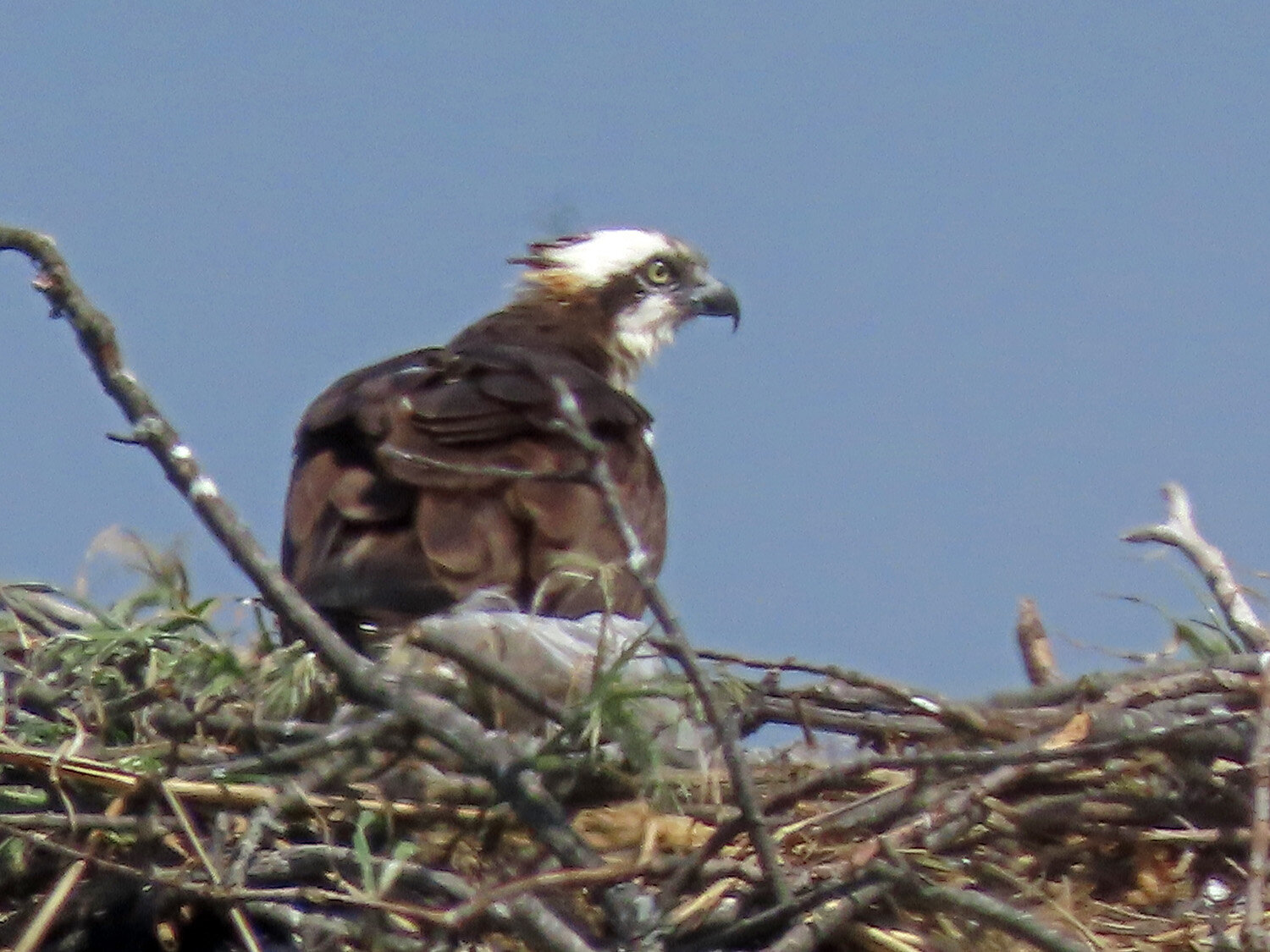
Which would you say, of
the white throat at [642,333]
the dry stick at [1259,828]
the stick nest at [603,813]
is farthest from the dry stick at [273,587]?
the white throat at [642,333]

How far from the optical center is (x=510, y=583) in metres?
5.20

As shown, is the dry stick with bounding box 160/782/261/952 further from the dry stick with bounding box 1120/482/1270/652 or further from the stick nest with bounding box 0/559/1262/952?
the dry stick with bounding box 1120/482/1270/652

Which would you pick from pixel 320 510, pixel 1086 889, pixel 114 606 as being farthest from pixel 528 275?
pixel 1086 889

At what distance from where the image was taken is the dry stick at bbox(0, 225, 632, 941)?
337 centimetres

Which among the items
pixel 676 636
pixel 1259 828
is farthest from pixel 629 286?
pixel 676 636

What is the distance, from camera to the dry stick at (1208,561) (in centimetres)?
462

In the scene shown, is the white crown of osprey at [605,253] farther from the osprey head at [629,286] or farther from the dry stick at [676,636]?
the dry stick at [676,636]

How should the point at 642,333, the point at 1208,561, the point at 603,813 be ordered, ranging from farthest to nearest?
the point at 642,333 < the point at 1208,561 < the point at 603,813

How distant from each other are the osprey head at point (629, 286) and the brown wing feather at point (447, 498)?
224 centimetres

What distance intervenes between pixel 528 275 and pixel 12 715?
4606 mm

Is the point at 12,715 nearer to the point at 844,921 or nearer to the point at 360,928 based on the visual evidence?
the point at 360,928

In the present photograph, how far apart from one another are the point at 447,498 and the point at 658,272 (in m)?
3.22

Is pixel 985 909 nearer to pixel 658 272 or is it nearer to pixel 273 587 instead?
pixel 273 587

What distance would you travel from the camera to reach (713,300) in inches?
330
